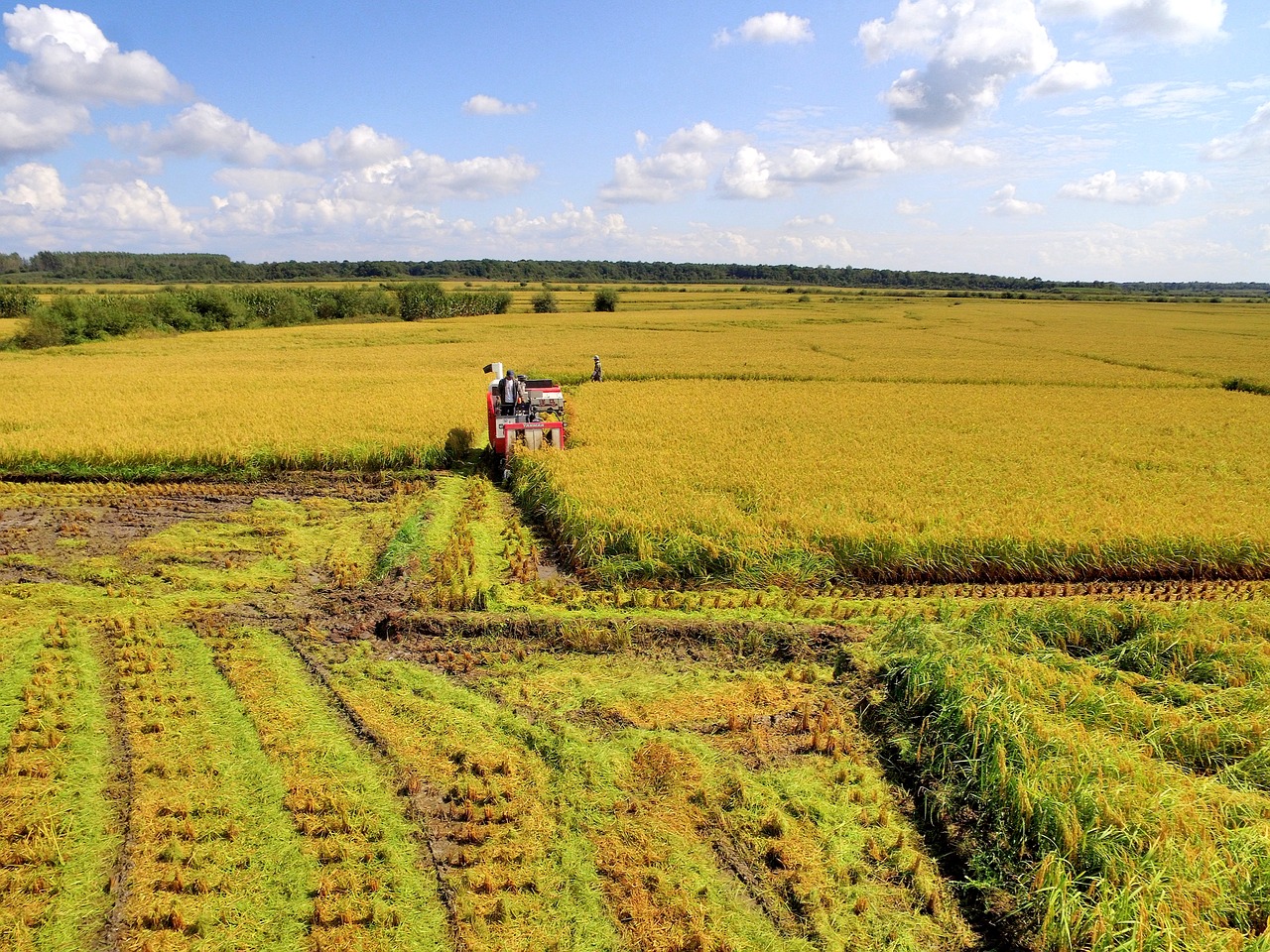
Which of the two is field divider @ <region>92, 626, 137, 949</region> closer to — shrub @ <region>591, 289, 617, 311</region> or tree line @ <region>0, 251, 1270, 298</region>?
shrub @ <region>591, 289, 617, 311</region>

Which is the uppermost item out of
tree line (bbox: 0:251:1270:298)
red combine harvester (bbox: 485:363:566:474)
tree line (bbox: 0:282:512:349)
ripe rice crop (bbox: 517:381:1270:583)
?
tree line (bbox: 0:251:1270:298)

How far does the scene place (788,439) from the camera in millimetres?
14945

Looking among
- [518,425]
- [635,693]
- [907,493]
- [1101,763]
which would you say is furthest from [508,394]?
[1101,763]

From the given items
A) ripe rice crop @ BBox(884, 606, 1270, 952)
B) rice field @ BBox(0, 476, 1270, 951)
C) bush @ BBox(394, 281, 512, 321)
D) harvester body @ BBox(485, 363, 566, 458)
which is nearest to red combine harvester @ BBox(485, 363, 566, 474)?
harvester body @ BBox(485, 363, 566, 458)

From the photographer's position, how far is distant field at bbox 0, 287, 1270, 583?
30.3 ft

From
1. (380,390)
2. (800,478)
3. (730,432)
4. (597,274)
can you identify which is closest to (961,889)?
(800,478)

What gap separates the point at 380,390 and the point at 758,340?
2421 cm

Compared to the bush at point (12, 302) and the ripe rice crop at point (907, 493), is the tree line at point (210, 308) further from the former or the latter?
A: the ripe rice crop at point (907, 493)

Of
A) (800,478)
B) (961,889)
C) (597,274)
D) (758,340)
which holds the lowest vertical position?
(961,889)

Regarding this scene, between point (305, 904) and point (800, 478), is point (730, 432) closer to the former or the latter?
point (800, 478)

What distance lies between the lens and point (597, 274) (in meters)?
167

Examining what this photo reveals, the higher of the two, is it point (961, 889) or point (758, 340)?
point (758, 340)

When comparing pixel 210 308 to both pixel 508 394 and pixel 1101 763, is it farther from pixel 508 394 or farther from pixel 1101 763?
pixel 1101 763

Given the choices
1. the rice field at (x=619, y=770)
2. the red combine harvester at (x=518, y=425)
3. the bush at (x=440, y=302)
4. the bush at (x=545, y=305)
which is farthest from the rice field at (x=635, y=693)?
the bush at (x=545, y=305)
